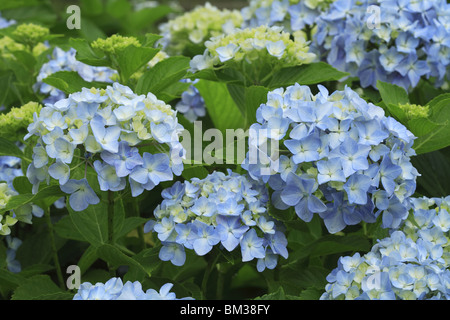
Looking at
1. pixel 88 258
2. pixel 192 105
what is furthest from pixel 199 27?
pixel 88 258

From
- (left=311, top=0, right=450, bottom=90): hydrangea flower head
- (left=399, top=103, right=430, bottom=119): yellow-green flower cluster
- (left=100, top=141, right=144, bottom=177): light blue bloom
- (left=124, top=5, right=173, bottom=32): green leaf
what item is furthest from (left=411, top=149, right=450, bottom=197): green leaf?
(left=124, top=5, right=173, bottom=32): green leaf

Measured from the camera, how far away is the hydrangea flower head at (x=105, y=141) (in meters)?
1.05

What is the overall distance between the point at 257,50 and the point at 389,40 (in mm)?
377

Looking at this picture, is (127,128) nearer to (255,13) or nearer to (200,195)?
(200,195)

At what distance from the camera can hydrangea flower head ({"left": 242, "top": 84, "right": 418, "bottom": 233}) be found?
41.9 inches

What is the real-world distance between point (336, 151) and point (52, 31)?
170 cm

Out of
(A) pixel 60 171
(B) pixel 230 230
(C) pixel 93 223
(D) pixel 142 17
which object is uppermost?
(A) pixel 60 171

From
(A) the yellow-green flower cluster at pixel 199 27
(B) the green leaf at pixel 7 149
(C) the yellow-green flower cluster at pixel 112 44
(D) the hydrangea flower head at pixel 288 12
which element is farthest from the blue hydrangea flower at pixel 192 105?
(B) the green leaf at pixel 7 149

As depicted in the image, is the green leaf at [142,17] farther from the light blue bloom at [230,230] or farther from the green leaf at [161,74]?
the light blue bloom at [230,230]

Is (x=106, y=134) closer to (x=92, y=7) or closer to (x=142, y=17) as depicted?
(x=142, y=17)

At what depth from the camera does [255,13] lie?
73.5 inches

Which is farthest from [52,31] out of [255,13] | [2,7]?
[255,13]

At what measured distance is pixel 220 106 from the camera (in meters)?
1.67

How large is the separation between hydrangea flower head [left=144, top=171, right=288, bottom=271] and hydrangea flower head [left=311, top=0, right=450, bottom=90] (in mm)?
563
